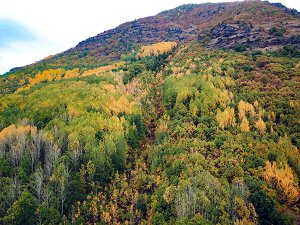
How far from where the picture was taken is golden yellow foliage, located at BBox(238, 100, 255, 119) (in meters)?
78.6

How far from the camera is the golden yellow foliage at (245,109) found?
258ft

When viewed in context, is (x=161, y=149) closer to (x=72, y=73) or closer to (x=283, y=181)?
(x=283, y=181)

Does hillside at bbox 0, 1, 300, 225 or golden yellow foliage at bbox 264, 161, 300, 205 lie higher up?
hillside at bbox 0, 1, 300, 225

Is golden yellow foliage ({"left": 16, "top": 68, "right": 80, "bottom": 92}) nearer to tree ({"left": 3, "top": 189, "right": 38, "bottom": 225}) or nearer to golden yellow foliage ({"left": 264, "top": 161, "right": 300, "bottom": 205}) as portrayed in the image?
tree ({"left": 3, "top": 189, "right": 38, "bottom": 225})

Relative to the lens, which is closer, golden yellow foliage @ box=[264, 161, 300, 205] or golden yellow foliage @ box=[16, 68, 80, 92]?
golden yellow foliage @ box=[264, 161, 300, 205]

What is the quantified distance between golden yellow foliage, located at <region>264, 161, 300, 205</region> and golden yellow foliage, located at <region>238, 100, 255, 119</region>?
22.2 m

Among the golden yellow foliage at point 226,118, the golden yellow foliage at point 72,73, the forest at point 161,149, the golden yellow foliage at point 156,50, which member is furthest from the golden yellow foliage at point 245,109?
the golden yellow foliage at point 72,73

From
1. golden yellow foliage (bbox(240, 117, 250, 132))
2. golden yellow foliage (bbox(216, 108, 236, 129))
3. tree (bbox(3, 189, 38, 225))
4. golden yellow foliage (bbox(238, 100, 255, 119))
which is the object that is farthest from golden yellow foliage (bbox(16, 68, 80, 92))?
tree (bbox(3, 189, 38, 225))

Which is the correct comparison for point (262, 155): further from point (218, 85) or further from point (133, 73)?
point (133, 73)

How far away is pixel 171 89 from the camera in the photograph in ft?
338

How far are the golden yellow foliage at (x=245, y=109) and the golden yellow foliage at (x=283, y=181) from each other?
73.0 feet

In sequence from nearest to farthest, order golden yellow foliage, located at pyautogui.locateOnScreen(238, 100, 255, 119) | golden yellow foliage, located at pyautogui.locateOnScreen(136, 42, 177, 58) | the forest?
1. the forest
2. golden yellow foliage, located at pyautogui.locateOnScreen(238, 100, 255, 119)
3. golden yellow foliage, located at pyautogui.locateOnScreen(136, 42, 177, 58)

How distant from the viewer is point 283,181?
54312mm

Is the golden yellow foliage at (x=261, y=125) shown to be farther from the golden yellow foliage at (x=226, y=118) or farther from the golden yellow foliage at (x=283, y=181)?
the golden yellow foliage at (x=283, y=181)
